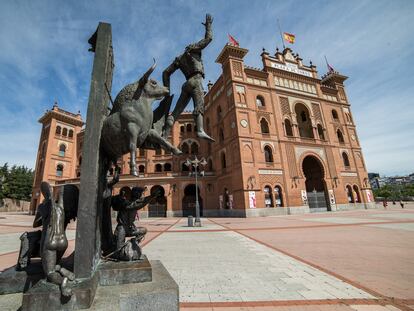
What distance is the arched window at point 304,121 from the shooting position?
2842 centimetres

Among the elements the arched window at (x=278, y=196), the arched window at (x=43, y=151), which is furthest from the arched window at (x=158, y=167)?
the arched window at (x=43, y=151)

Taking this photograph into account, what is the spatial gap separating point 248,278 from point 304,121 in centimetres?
2995

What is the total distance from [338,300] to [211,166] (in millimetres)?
26191

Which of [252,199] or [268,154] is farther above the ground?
[268,154]

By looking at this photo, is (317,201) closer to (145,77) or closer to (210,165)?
(210,165)

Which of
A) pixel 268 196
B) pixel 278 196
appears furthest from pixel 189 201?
pixel 278 196

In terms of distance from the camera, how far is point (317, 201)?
82.0 ft

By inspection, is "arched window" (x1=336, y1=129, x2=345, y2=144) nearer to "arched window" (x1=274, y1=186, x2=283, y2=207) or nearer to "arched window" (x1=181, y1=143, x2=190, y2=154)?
"arched window" (x1=274, y1=186, x2=283, y2=207)

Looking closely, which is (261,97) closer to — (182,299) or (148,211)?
(148,211)

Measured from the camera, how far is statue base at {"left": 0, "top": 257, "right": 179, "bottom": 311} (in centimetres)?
172

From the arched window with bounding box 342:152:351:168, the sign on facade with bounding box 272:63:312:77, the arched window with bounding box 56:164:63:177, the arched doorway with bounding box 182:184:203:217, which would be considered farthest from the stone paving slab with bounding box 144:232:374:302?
the arched window with bounding box 56:164:63:177

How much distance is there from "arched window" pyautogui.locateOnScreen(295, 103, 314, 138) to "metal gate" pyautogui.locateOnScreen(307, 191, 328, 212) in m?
7.59

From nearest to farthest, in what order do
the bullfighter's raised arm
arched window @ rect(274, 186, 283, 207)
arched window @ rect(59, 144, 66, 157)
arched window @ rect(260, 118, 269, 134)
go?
the bullfighter's raised arm → arched window @ rect(274, 186, 283, 207) → arched window @ rect(260, 118, 269, 134) → arched window @ rect(59, 144, 66, 157)

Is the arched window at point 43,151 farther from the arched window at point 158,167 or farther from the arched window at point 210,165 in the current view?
the arched window at point 210,165
